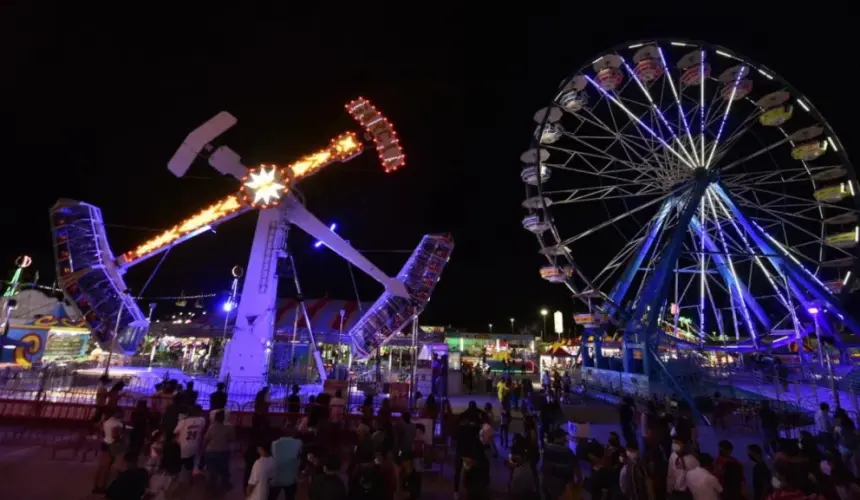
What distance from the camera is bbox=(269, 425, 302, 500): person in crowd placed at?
5.67 metres

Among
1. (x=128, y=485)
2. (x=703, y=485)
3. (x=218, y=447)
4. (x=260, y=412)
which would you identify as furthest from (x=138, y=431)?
(x=703, y=485)

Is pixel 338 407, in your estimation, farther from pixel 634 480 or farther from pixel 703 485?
pixel 703 485

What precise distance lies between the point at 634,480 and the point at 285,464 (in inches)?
183

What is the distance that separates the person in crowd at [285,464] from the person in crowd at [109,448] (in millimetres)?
2767

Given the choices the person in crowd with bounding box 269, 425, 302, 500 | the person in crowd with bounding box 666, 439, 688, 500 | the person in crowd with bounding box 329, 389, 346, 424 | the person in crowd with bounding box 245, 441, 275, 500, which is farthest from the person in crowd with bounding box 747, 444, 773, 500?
the person in crowd with bounding box 329, 389, 346, 424

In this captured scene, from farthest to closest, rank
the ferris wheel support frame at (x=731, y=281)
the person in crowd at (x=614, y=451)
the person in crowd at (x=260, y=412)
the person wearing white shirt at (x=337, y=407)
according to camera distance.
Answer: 1. the ferris wheel support frame at (x=731, y=281)
2. the person wearing white shirt at (x=337, y=407)
3. the person in crowd at (x=260, y=412)
4. the person in crowd at (x=614, y=451)

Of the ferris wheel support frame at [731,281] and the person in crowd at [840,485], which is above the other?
the ferris wheel support frame at [731,281]

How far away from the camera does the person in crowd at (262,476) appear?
5211 mm

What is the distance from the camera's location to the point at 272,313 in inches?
681

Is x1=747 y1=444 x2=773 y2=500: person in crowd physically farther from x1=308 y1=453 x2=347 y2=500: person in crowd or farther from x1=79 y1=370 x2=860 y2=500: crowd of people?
x1=308 y1=453 x2=347 y2=500: person in crowd


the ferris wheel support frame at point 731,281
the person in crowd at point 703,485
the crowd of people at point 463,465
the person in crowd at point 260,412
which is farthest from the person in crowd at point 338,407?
the ferris wheel support frame at point 731,281

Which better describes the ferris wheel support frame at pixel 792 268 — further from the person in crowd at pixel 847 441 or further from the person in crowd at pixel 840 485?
the person in crowd at pixel 840 485

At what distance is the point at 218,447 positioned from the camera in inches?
259

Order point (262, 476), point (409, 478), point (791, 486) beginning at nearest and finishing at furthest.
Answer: point (791, 486) < point (262, 476) < point (409, 478)
